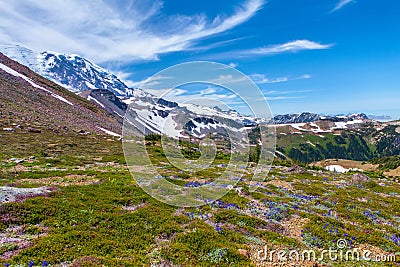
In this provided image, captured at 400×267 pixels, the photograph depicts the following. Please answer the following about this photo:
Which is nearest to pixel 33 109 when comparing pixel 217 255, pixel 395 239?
pixel 217 255

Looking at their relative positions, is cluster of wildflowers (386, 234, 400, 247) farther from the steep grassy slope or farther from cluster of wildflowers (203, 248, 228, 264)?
the steep grassy slope

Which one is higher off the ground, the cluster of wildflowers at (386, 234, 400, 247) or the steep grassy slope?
the steep grassy slope

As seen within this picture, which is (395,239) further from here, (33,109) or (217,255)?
(33,109)

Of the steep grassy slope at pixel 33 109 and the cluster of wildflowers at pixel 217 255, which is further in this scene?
the steep grassy slope at pixel 33 109

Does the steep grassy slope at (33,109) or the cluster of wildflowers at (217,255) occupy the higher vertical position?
the steep grassy slope at (33,109)

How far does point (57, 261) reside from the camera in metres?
10.4

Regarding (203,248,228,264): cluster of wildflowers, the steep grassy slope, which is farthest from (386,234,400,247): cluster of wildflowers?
the steep grassy slope

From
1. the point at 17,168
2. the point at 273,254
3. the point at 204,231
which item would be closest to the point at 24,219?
the point at 204,231

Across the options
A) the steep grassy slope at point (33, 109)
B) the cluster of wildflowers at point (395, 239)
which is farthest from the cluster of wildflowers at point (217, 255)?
the steep grassy slope at point (33, 109)

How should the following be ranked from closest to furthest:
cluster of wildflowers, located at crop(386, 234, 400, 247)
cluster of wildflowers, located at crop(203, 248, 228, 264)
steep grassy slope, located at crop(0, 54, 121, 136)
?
cluster of wildflowers, located at crop(203, 248, 228, 264) < cluster of wildflowers, located at crop(386, 234, 400, 247) < steep grassy slope, located at crop(0, 54, 121, 136)

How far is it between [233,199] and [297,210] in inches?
231

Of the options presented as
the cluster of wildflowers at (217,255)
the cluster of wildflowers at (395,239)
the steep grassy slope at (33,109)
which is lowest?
the cluster of wildflowers at (395,239)

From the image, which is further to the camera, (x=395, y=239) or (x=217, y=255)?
(x=395, y=239)

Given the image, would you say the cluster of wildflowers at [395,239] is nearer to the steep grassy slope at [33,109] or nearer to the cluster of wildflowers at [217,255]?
the cluster of wildflowers at [217,255]
